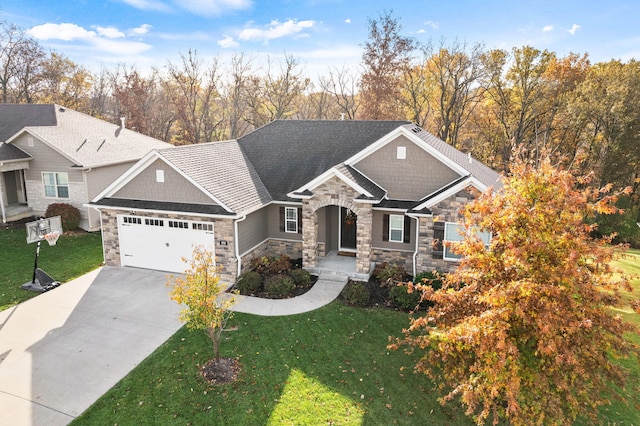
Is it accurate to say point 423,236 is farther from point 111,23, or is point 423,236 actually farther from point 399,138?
point 111,23

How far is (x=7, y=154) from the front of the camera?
902 inches

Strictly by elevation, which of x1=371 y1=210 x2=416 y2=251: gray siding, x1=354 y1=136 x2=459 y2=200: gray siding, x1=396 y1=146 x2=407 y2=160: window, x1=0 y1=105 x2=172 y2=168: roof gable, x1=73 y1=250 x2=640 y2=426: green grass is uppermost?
x1=0 y1=105 x2=172 y2=168: roof gable

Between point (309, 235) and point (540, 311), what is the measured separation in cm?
1087

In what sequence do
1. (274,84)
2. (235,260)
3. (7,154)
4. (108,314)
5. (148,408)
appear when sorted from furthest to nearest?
(274,84)
(7,154)
(235,260)
(108,314)
(148,408)

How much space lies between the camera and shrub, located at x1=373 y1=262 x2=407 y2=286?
15727 millimetres

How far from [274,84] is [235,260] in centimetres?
3395

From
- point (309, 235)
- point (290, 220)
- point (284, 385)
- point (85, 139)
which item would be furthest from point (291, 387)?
point (85, 139)

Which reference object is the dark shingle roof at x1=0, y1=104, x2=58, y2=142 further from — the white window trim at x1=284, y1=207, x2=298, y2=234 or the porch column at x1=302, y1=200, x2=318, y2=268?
the porch column at x1=302, y1=200, x2=318, y2=268

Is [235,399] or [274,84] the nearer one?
[235,399]

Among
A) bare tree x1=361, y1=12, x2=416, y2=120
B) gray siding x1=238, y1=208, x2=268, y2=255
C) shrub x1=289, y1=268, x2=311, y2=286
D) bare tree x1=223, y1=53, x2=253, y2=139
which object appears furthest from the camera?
bare tree x1=223, y1=53, x2=253, y2=139

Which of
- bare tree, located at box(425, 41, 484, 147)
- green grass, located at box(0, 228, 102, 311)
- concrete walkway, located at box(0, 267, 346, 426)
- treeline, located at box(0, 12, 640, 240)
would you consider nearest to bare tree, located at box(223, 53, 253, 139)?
treeline, located at box(0, 12, 640, 240)

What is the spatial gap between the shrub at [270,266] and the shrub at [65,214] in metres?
12.1

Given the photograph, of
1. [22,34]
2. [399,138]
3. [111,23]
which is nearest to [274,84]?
[111,23]

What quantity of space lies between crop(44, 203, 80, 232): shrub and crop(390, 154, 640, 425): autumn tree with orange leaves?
21592mm
